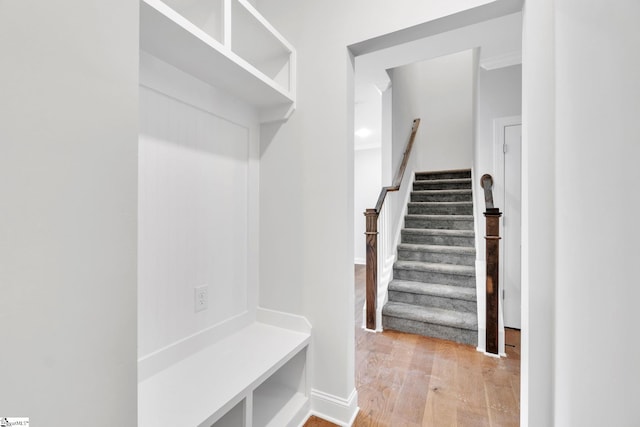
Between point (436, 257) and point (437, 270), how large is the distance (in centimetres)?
28

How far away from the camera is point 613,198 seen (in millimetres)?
547

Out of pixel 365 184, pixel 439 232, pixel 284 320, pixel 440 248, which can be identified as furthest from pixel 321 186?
pixel 365 184

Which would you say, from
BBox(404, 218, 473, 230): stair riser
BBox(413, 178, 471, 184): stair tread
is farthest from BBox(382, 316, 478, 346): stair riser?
BBox(413, 178, 471, 184): stair tread

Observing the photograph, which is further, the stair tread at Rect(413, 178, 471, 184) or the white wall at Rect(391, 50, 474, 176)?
the white wall at Rect(391, 50, 474, 176)

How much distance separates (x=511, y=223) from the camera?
8.66 ft

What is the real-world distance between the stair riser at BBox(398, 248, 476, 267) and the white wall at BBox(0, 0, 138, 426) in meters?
3.09

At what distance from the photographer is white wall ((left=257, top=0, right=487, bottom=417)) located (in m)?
1.50

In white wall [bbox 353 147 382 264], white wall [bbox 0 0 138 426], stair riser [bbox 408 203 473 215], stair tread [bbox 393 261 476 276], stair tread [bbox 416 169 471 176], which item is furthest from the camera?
white wall [bbox 353 147 382 264]

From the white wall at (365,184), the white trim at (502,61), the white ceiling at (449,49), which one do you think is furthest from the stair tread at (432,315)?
the white wall at (365,184)

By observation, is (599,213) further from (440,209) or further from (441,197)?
(441,197)

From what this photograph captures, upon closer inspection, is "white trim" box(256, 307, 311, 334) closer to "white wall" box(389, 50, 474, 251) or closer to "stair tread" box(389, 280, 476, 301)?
"stair tread" box(389, 280, 476, 301)

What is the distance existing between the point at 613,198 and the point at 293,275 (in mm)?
1379

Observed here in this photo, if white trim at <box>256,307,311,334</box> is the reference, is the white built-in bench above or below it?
below

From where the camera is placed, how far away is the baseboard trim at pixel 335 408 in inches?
58.8
